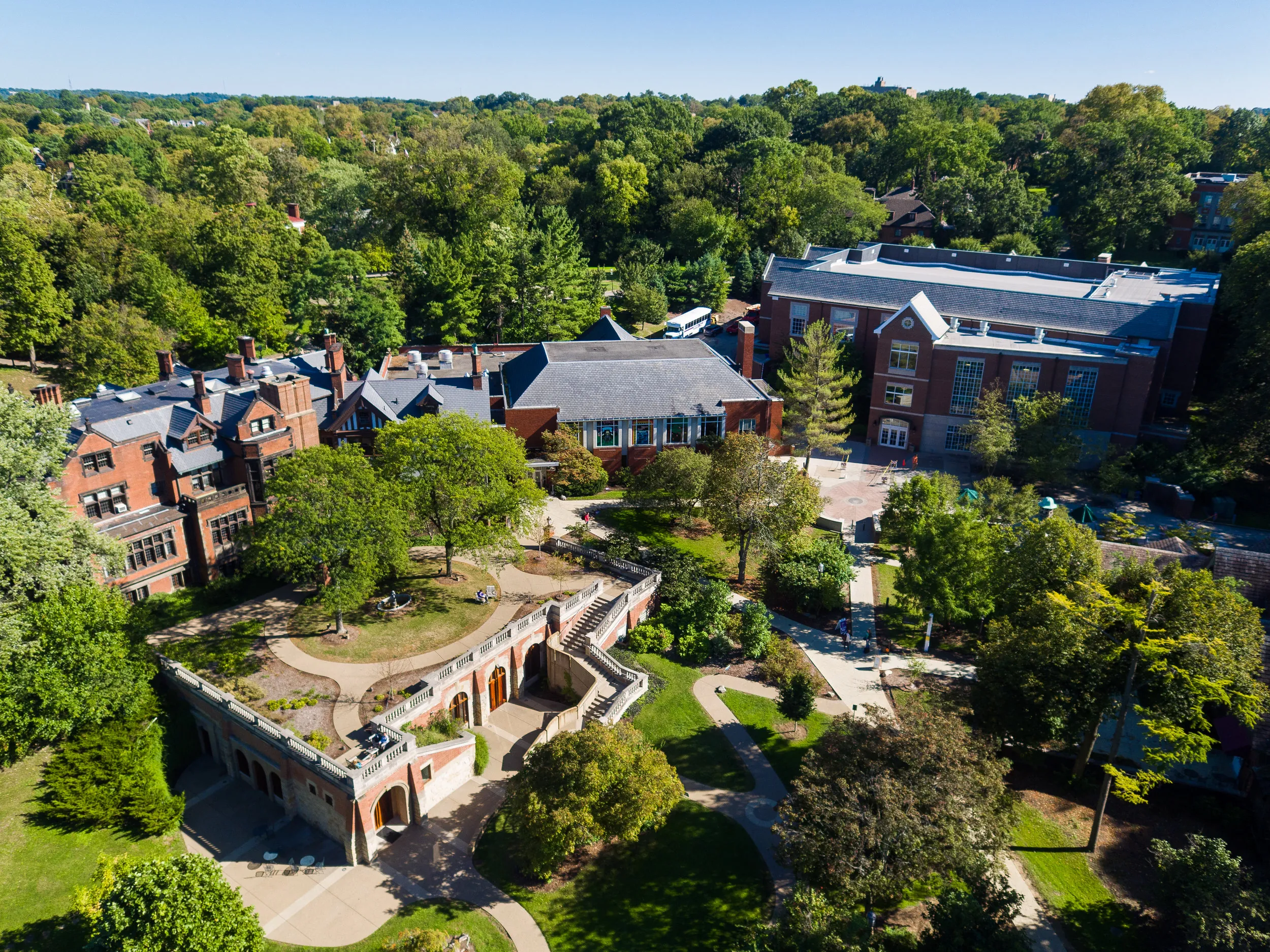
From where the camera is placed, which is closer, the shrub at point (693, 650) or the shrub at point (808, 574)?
the shrub at point (693, 650)

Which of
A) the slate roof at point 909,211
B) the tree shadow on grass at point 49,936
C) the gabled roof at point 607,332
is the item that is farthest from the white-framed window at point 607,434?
the slate roof at point 909,211

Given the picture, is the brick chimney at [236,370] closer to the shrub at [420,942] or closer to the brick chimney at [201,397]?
the brick chimney at [201,397]

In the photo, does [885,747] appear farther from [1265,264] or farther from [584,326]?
[584,326]

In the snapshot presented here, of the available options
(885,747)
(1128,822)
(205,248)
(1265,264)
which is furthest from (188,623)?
(1265,264)

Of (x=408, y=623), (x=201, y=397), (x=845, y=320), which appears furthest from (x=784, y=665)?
(x=845, y=320)

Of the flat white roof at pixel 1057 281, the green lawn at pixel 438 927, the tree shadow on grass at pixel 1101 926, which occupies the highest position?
the flat white roof at pixel 1057 281

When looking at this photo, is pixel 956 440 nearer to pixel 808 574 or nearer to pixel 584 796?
pixel 808 574
